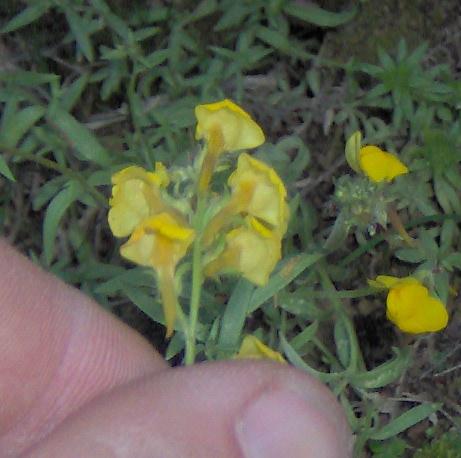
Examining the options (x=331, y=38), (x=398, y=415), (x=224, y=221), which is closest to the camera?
(x=224, y=221)

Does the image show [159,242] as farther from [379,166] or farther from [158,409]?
[379,166]

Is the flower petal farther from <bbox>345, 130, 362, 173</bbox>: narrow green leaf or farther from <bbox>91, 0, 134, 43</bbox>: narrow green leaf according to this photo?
<bbox>91, 0, 134, 43</bbox>: narrow green leaf

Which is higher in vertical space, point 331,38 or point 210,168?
point 210,168

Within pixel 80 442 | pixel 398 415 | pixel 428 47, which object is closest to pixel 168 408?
pixel 80 442

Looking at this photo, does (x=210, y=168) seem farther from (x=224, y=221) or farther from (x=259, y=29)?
(x=259, y=29)

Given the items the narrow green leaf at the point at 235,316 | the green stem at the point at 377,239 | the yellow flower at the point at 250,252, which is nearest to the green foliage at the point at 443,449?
the green stem at the point at 377,239

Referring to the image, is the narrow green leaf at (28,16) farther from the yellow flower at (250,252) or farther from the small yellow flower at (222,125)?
the yellow flower at (250,252)

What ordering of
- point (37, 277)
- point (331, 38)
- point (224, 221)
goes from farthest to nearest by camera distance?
point (331, 38) → point (37, 277) → point (224, 221)
